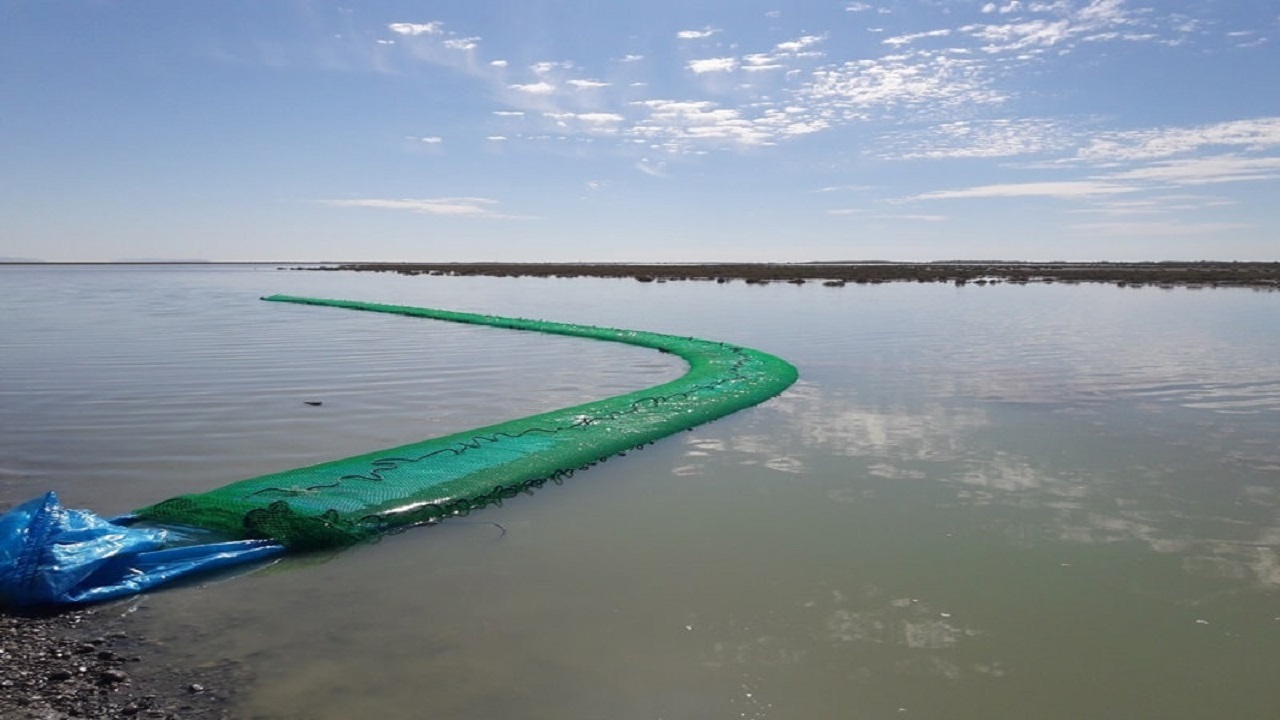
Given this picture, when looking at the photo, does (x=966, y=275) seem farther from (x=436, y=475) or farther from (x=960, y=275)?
(x=436, y=475)

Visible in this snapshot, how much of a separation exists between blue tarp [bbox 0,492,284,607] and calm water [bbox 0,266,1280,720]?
20cm

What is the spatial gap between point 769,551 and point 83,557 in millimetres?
→ 3756

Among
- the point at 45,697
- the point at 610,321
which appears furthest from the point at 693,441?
the point at 610,321

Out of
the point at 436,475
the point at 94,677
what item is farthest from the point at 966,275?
the point at 94,677

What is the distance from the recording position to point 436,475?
232 inches

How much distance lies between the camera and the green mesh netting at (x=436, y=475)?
4879mm

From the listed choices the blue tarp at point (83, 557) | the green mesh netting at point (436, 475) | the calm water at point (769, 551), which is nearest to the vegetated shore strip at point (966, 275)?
the calm water at point (769, 551)

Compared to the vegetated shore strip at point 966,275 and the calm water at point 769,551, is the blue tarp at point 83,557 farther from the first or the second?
the vegetated shore strip at point 966,275

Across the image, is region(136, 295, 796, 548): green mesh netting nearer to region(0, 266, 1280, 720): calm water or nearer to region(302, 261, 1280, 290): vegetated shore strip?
region(0, 266, 1280, 720): calm water

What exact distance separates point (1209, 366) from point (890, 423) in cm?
689

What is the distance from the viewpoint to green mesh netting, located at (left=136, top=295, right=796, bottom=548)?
4879mm

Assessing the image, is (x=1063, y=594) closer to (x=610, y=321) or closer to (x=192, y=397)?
(x=192, y=397)

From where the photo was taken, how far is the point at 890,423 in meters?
8.10

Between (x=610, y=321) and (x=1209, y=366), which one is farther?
(x=610, y=321)
